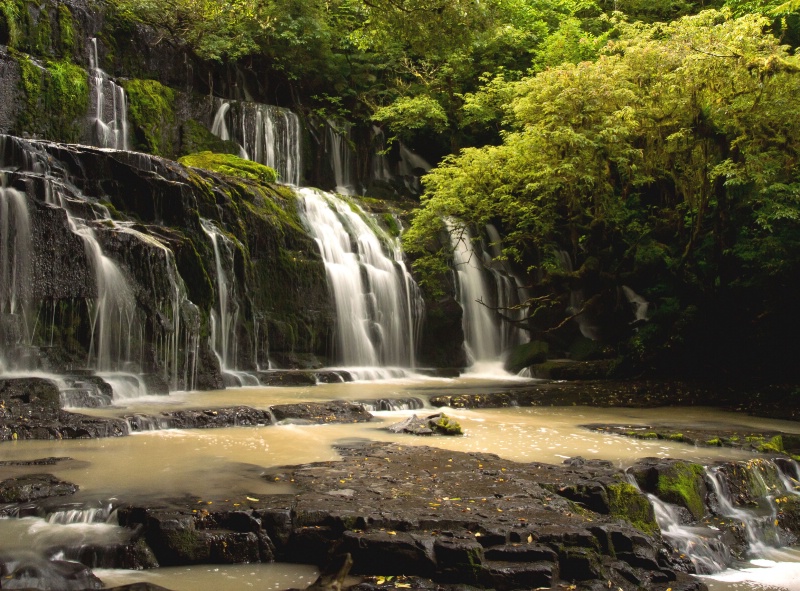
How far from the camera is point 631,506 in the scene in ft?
20.0

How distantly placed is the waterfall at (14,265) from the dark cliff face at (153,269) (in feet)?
0.14

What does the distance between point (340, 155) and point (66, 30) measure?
8912 millimetres

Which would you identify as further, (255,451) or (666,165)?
(666,165)

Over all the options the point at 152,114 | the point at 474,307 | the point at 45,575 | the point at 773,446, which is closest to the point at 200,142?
the point at 152,114

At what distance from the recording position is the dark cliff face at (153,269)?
1158 cm

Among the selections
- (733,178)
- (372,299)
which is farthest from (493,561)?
(372,299)

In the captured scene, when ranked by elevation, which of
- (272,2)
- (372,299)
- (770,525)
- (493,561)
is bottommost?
(770,525)

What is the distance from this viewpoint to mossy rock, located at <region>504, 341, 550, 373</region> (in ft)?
60.2

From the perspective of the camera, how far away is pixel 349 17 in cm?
2486

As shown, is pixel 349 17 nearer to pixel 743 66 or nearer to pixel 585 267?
pixel 585 267

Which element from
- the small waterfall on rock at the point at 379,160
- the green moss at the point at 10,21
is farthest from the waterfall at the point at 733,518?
the small waterfall on rock at the point at 379,160

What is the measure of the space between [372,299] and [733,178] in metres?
8.44

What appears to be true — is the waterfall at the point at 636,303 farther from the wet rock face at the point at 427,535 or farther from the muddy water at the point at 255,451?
the wet rock face at the point at 427,535

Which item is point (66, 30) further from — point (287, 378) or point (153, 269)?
point (287, 378)
